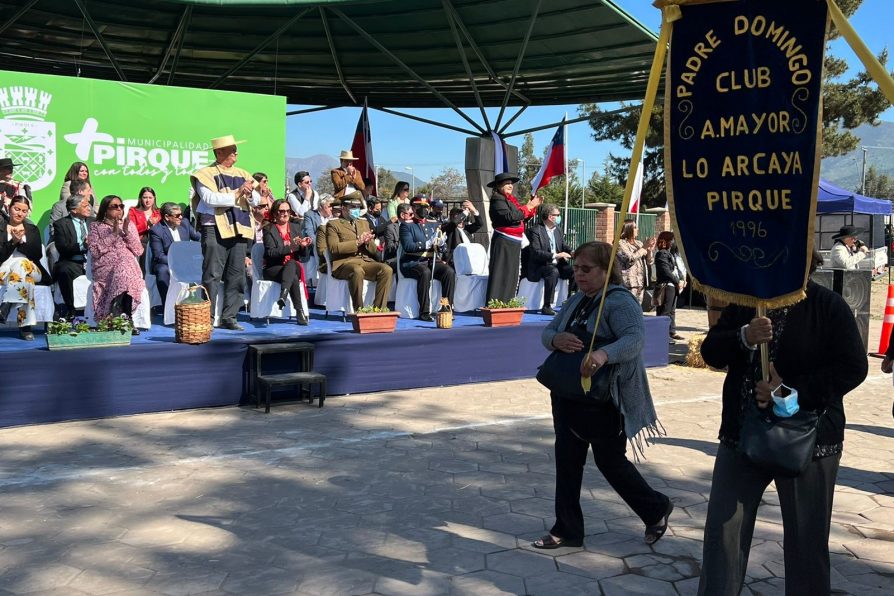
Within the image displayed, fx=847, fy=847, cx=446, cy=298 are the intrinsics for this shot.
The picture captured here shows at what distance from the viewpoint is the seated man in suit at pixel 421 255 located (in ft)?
33.4

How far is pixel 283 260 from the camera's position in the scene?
381 inches

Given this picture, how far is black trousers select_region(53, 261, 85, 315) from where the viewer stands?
869 centimetres

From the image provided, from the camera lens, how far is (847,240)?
14.8m

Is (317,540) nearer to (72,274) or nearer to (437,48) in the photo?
(72,274)

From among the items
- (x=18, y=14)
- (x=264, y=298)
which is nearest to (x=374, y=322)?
(x=264, y=298)

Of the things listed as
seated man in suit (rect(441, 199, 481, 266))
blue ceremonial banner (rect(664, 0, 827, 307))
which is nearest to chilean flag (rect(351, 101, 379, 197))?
seated man in suit (rect(441, 199, 481, 266))

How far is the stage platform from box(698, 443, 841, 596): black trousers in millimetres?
5550

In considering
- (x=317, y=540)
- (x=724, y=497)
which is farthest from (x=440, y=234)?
(x=724, y=497)

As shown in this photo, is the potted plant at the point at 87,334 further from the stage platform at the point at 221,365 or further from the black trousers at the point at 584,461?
the black trousers at the point at 584,461

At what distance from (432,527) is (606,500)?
1.23 m

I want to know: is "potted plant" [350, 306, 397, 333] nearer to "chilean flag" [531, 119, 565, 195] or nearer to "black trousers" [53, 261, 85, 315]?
"black trousers" [53, 261, 85, 315]

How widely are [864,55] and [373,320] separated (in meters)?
6.35

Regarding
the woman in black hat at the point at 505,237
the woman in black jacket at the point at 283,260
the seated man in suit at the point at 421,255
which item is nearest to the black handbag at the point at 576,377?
the woman in black jacket at the point at 283,260

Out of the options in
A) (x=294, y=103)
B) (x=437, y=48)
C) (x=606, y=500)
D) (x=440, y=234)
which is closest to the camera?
(x=606, y=500)
